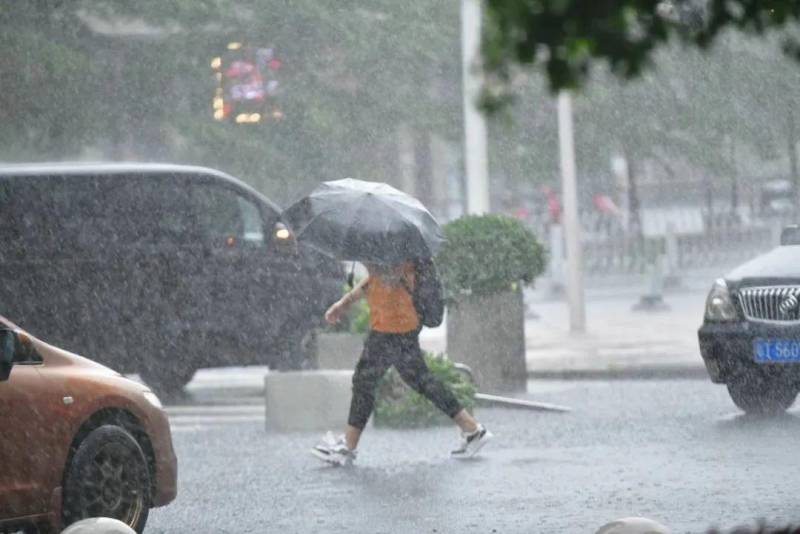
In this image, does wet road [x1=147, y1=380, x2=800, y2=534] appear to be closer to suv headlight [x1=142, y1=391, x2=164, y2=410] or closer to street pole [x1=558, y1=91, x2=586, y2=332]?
suv headlight [x1=142, y1=391, x2=164, y2=410]

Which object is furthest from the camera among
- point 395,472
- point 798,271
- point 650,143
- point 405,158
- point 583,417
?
point 405,158

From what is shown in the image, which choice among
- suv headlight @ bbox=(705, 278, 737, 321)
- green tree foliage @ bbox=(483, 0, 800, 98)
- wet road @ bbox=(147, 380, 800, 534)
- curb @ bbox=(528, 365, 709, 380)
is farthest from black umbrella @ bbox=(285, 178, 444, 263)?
green tree foliage @ bbox=(483, 0, 800, 98)

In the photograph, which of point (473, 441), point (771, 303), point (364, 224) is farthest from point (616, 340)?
point (364, 224)

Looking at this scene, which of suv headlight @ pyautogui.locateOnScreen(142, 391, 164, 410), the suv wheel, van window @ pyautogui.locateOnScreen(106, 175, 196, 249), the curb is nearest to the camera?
suv headlight @ pyautogui.locateOnScreen(142, 391, 164, 410)

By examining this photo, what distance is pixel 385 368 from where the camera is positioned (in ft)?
40.4

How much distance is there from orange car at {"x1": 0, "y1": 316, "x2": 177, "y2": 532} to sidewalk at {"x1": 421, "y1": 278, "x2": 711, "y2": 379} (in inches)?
365

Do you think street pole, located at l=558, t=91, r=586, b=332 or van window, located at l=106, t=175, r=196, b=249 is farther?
street pole, located at l=558, t=91, r=586, b=332

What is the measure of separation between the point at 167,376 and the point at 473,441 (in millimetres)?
5458

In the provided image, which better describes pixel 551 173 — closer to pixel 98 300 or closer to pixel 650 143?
pixel 650 143

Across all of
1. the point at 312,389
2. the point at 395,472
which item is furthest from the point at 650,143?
the point at 395,472

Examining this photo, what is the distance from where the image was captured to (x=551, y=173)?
118 ft

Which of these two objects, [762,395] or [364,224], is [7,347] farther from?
[762,395]

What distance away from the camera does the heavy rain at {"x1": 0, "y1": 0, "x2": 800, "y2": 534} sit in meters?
8.58

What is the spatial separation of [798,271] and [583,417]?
2029 millimetres
